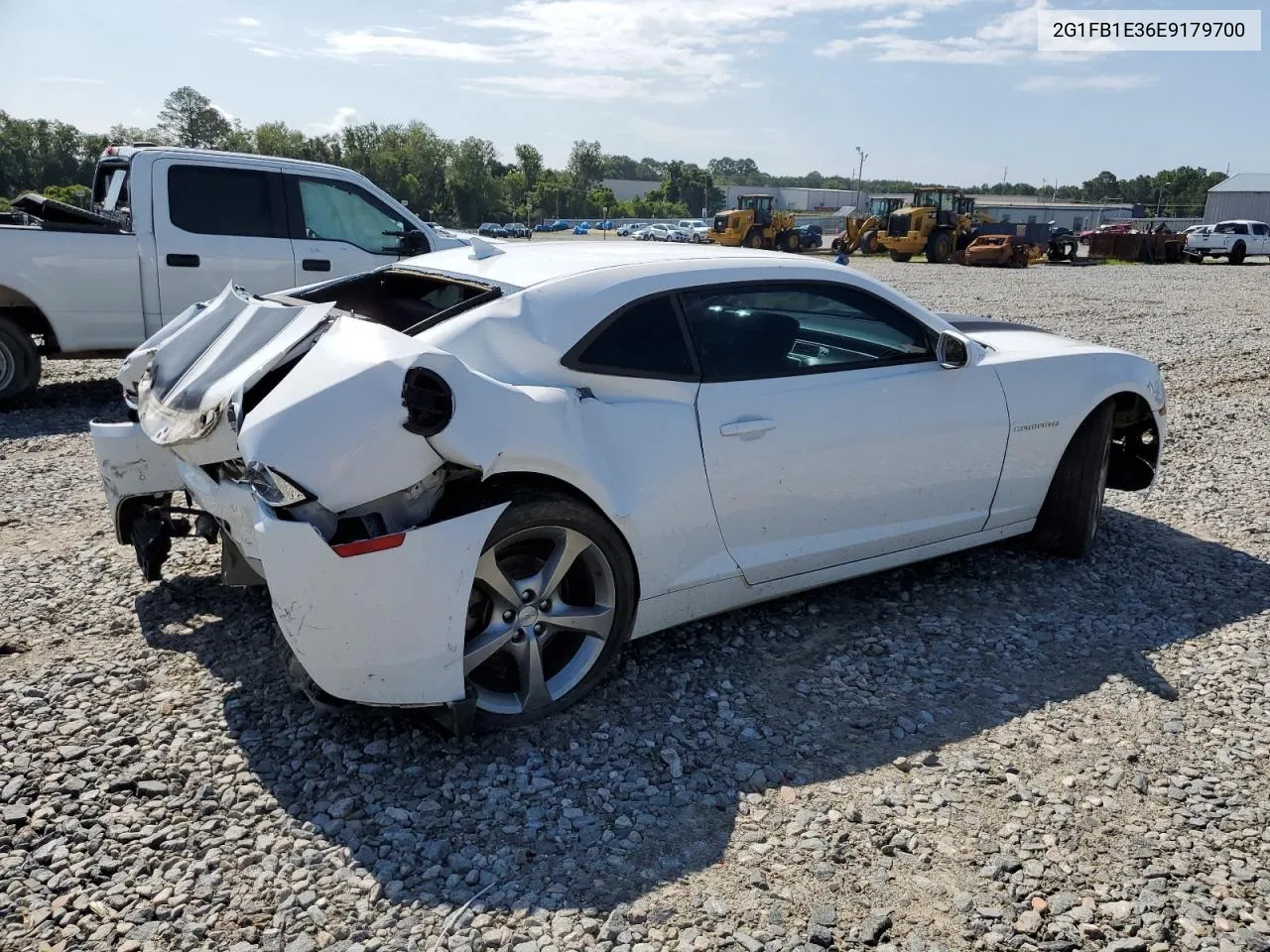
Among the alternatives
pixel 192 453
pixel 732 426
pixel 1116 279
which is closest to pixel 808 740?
pixel 732 426

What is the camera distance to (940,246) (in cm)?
3434

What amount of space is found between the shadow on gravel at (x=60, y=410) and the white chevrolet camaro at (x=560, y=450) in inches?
166

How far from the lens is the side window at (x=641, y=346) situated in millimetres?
3488

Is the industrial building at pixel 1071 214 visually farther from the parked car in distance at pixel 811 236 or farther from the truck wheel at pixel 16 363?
the truck wheel at pixel 16 363

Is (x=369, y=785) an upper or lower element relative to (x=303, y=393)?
lower

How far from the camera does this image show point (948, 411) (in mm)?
4234

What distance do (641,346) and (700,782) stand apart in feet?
5.13

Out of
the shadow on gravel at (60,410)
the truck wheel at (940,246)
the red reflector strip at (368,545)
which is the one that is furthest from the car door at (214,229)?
the truck wheel at (940,246)

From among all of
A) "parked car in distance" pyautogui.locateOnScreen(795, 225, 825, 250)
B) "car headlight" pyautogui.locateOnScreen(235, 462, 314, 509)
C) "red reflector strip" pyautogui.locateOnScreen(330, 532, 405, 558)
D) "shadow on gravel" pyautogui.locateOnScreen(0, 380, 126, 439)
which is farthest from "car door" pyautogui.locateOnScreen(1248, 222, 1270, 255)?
"car headlight" pyautogui.locateOnScreen(235, 462, 314, 509)

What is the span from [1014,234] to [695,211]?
96.3m

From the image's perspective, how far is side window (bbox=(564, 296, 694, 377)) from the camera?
3488 millimetres

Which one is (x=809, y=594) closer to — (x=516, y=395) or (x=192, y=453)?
(x=516, y=395)

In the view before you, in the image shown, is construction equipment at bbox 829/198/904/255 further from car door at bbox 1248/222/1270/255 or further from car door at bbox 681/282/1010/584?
car door at bbox 681/282/1010/584

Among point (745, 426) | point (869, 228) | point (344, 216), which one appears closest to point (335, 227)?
point (344, 216)
